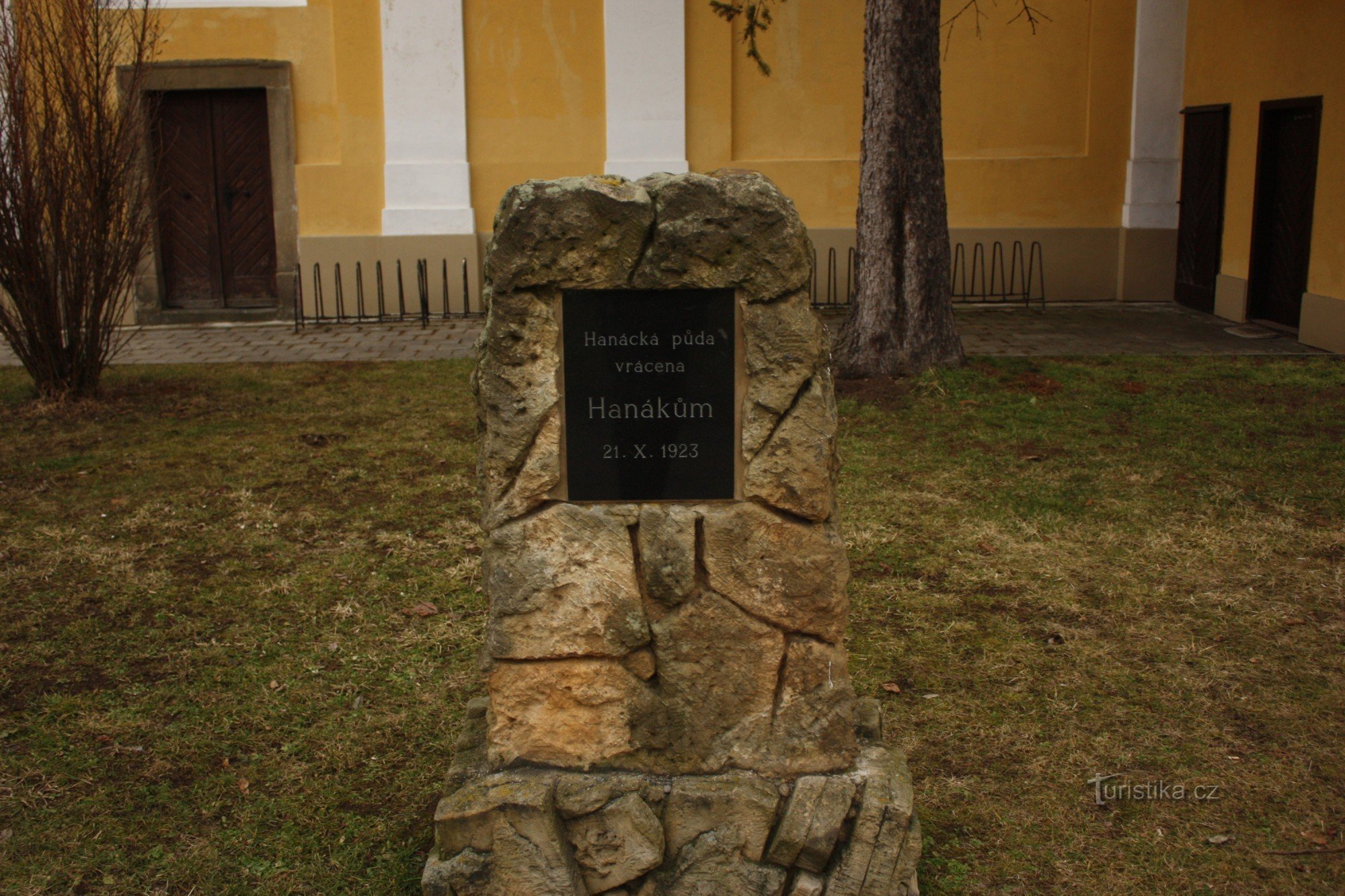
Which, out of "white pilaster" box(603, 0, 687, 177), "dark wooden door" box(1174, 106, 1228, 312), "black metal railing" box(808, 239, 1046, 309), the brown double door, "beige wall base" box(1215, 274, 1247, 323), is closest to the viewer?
"beige wall base" box(1215, 274, 1247, 323)

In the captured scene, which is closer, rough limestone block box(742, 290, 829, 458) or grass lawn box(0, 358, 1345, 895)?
rough limestone block box(742, 290, 829, 458)

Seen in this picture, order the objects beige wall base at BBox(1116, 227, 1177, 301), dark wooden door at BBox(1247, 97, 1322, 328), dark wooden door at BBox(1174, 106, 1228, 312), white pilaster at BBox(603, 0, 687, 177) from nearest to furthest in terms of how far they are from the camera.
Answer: dark wooden door at BBox(1247, 97, 1322, 328) → dark wooden door at BBox(1174, 106, 1228, 312) → white pilaster at BBox(603, 0, 687, 177) → beige wall base at BBox(1116, 227, 1177, 301)

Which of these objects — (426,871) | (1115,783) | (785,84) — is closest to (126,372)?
(785,84)

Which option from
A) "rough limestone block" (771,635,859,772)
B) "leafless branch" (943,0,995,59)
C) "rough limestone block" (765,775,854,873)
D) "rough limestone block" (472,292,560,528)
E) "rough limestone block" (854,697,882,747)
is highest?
"leafless branch" (943,0,995,59)

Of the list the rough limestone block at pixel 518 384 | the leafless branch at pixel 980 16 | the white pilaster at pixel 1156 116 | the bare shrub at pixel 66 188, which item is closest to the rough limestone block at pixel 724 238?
the rough limestone block at pixel 518 384

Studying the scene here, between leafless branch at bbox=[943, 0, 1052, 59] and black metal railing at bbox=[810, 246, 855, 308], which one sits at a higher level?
leafless branch at bbox=[943, 0, 1052, 59]

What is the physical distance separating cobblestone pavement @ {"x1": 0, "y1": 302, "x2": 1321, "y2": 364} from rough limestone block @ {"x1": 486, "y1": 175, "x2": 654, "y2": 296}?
8.19 metres

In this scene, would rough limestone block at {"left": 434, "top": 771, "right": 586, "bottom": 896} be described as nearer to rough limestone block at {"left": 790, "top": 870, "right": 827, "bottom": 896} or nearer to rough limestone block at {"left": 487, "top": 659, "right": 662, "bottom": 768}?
rough limestone block at {"left": 487, "top": 659, "right": 662, "bottom": 768}

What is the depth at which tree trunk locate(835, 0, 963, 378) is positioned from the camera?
9.18 m

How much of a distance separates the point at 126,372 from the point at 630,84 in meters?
6.16

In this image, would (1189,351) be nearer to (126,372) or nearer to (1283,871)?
(1283,871)

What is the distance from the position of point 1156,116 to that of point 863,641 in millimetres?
11010

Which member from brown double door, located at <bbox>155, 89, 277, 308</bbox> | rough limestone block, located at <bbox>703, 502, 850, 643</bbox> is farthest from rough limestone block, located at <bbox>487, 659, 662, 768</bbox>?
brown double door, located at <bbox>155, 89, 277, 308</bbox>

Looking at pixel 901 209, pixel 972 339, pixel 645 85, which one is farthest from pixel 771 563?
pixel 645 85
